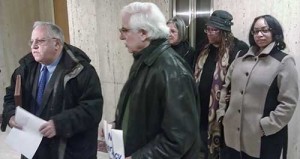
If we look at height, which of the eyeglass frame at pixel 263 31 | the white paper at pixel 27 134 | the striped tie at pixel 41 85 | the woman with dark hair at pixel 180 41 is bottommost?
the white paper at pixel 27 134

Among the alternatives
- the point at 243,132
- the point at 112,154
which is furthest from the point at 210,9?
the point at 112,154

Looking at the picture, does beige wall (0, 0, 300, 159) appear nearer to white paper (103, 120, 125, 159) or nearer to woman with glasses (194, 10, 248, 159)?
woman with glasses (194, 10, 248, 159)

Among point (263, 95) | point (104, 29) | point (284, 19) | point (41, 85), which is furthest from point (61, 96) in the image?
point (104, 29)

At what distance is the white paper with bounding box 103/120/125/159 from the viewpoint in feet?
4.91

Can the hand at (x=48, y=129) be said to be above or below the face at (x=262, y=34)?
below

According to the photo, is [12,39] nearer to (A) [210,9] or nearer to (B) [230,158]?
(A) [210,9]

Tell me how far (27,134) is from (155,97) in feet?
3.38

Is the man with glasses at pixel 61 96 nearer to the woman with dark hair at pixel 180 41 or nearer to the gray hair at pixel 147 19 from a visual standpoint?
the gray hair at pixel 147 19

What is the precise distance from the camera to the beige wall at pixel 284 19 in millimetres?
2961

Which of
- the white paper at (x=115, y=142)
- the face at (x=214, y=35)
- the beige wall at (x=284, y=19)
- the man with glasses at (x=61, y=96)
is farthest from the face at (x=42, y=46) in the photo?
the beige wall at (x=284, y=19)

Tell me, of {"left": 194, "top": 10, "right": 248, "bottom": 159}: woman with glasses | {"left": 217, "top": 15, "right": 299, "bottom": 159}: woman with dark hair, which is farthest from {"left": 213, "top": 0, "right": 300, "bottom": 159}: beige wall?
{"left": 217, "top": 15, "right": 299, "bottom": 159}: woman with dark hair

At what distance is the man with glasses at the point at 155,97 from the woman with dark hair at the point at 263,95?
0.97 m

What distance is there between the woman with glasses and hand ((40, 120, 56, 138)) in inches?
55.9

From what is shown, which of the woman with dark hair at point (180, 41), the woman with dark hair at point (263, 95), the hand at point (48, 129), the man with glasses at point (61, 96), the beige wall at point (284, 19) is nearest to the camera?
the hand at point (48, 129)
